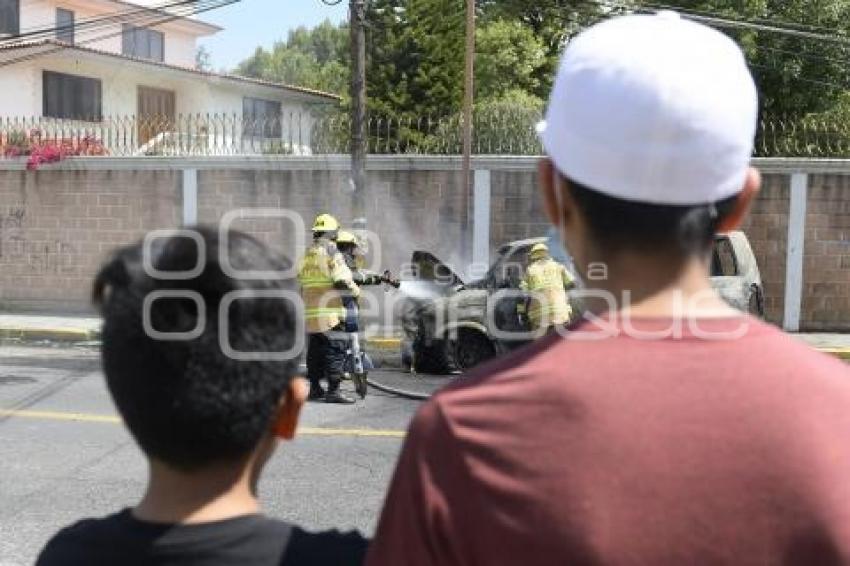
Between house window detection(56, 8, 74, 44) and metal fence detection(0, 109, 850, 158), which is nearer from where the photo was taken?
metal fence detection(0, 109, 850, 158)

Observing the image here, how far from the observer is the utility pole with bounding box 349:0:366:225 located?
13.7m

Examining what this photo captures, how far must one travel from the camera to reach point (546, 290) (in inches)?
344

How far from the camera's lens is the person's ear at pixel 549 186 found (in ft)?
4.45

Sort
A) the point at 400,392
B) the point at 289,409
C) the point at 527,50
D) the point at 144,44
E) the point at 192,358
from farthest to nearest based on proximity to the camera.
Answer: the point at 144,44
the point at 527,50
the point at 400,392
the point at 289,409
the point at 192,358

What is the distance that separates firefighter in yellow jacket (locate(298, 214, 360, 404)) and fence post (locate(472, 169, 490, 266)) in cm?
559

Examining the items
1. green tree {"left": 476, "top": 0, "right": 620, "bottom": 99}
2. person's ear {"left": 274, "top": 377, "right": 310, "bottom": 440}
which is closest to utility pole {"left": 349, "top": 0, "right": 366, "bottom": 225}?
person's ear {"left": 274, "top": 377, "right": 310, "bottom": 440}

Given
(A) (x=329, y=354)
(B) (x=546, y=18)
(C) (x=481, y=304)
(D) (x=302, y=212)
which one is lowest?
(A) (x=329, y=354)

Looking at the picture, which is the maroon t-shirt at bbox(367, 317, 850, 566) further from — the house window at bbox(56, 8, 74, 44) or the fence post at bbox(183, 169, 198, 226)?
the house window at bbox(56, 8, 74, 44)

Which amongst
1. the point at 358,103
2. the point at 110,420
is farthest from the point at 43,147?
the point at 110,420

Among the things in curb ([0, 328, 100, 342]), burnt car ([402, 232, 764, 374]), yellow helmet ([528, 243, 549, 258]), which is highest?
yellow helmet ([528, 243, 549, 258])

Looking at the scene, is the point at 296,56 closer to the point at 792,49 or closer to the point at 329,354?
the point at 792,49

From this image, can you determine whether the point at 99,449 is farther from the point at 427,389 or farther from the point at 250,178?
the point at 250,178

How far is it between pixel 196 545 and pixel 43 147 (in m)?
15.8

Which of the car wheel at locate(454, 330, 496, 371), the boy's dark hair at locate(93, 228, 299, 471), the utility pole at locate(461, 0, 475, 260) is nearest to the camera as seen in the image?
the boy's dark hair at locate(93, 228, 299, 471)
